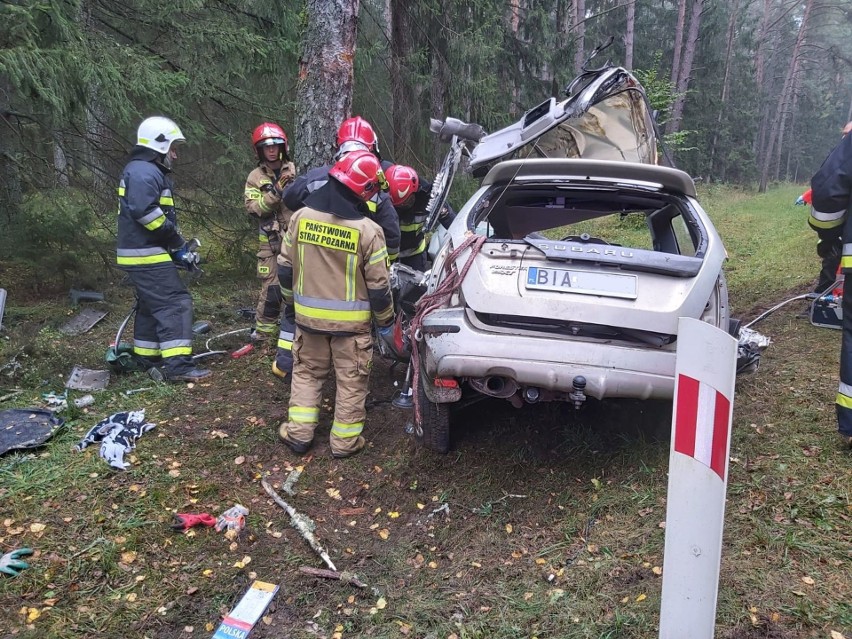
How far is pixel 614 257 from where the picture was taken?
3.13m

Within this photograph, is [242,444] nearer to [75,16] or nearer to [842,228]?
[842,228]

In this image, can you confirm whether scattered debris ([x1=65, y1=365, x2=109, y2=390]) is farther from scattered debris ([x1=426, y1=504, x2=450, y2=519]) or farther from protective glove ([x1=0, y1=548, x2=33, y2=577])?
scattered debris ([x1=426, y1=504, x2=450, y2=519])

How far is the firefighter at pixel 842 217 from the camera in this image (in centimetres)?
329

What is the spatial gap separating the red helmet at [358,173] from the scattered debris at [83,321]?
171 inches

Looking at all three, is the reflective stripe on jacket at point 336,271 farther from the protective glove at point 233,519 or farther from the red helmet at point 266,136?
the red helmet at point 266,136

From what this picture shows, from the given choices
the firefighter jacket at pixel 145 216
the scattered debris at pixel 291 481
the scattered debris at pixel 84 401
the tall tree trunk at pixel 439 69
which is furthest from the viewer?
the tall tree trunk at pixel 439 69

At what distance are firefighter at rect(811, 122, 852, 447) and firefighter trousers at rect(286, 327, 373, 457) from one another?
2.84m

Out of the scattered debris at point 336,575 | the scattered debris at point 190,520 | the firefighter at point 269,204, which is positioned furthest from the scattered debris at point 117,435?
the firefighter at point 269,204

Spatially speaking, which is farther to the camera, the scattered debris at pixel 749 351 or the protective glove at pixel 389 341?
the protective glove at pixel 389 341

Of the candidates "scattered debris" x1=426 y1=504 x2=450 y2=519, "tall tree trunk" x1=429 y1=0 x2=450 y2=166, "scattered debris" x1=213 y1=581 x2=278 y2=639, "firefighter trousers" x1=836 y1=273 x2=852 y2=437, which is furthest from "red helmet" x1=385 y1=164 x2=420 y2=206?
"tall tree trunk" x1=429 y1=0 x2=450 y2=166

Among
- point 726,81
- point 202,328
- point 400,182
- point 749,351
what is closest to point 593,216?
point 749,351

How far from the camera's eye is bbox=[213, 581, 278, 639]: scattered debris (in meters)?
2.52

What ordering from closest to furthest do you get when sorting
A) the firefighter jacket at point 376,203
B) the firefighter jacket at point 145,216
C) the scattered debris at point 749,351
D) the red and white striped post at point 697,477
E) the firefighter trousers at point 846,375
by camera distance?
the red and white striped post at point 697,477
the firefighter trousers at point 846,375
the scattered debris at point 749,351
the firefighter jacket at point 376,203
the firefighter jacket at point 145,216

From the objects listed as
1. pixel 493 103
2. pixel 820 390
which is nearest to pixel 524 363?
pixel 820 390
